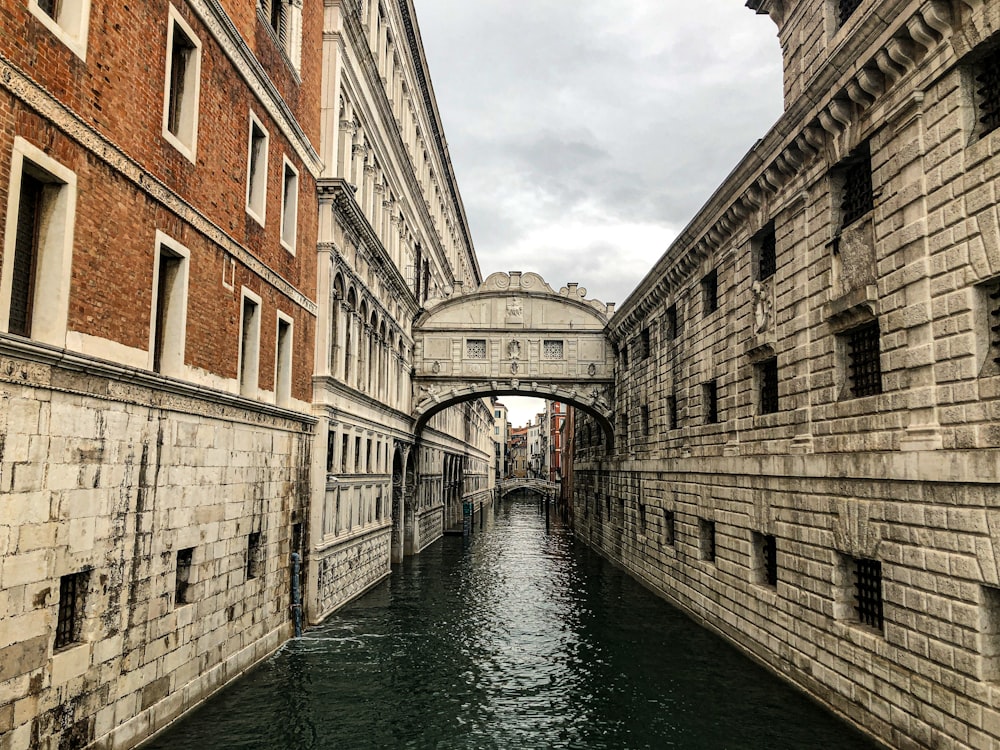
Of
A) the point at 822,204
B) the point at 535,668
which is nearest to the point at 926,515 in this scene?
the point at 822,204

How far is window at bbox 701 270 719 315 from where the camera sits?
19734 millimetres

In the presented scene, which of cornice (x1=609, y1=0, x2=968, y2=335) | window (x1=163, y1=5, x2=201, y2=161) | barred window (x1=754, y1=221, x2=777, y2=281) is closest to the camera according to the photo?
cornice (x1=609, y1=0, x2=968, y2=335)

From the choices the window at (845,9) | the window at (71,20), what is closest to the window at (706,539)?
the window at (845,9)

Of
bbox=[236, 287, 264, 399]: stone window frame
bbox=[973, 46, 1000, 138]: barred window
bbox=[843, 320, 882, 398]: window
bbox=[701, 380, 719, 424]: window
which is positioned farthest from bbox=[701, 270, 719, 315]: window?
bbox=[236, 287, 264, 399]: stone window frame

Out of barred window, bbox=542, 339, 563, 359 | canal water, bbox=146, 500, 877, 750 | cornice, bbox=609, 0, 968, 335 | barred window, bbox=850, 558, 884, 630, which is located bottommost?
canal water, bbox=146, 500, 877, 750

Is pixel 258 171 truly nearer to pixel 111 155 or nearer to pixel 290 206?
pixel 290 206

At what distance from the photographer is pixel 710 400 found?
771 inches

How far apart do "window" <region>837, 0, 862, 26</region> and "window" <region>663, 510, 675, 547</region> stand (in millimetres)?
13268

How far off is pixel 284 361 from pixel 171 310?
517 centimetres

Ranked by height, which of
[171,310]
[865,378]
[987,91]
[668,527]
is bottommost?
[668,527]

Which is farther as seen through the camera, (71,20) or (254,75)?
(254,75)

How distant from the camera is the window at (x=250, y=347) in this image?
1402cm

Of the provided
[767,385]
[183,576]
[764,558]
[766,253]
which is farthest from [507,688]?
[766,253]

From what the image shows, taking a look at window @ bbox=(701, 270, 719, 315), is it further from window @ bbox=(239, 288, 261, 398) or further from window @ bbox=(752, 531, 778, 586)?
window @ bbox=(239, 288, 261, 398)
